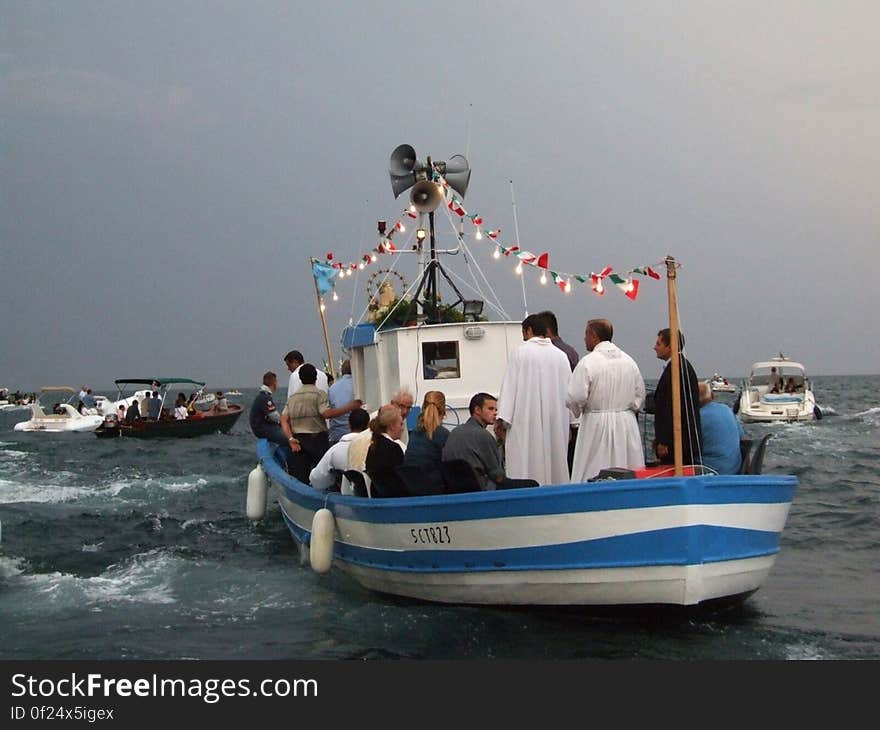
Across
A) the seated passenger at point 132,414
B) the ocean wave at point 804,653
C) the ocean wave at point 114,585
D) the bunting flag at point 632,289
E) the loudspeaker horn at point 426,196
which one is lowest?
the ocean wave at point 804,653

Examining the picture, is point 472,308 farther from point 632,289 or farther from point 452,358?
point 632,289

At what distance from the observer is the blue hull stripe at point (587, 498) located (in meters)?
7.55

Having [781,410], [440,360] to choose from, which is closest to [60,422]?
[781,410]

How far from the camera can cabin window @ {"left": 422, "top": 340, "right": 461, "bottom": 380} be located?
40.2 ft

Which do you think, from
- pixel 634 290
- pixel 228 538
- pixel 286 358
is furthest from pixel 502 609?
pixel 228 538

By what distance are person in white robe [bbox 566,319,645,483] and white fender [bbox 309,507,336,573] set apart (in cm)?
291

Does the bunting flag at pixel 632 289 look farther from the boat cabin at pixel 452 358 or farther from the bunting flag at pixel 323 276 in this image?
the bunting flag at pixel 323 276

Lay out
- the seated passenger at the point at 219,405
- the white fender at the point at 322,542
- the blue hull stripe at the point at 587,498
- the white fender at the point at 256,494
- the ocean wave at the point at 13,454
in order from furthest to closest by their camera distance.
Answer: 1. the seated passenger at the point at 219,405
2. the ocean wave at the point at 13,454
3. the white fender at the point at 256,494
4. the white fender at the point at 322,542
5. the blue hull stripe at the point at 587,498

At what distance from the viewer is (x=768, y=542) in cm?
847

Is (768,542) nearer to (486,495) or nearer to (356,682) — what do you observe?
(486,495)

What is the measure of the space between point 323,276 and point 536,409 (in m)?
7.64

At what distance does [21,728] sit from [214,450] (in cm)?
2799

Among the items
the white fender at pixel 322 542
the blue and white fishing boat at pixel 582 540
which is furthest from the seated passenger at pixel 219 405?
the blue and white fishing boat at pixel 582 540

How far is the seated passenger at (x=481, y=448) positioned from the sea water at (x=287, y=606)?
3.57 feet
